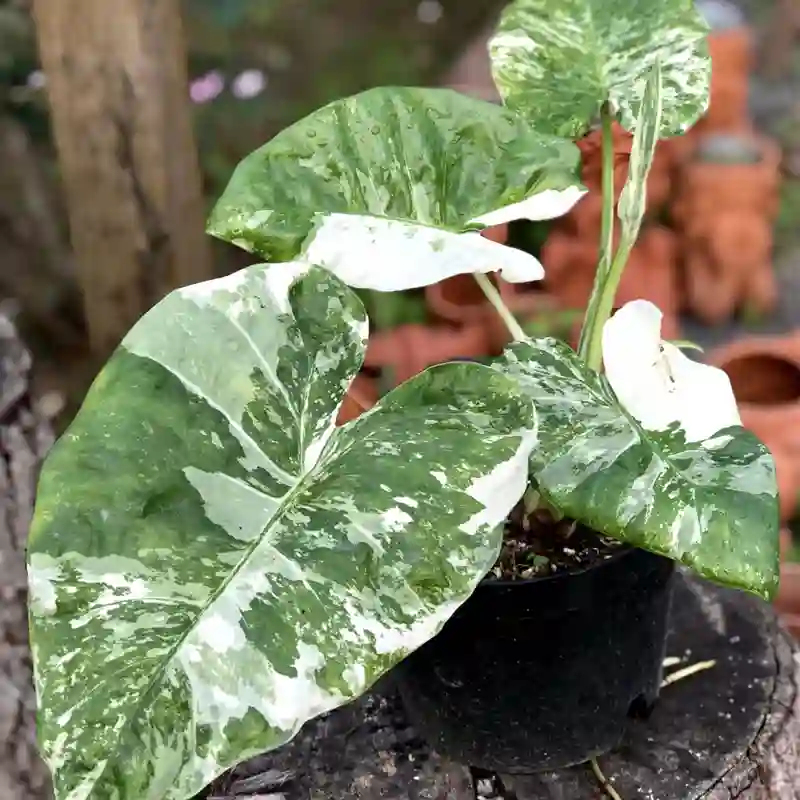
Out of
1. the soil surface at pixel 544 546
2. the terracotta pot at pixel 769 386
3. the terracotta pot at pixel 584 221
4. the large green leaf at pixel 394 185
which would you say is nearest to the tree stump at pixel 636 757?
the soil surface at pixel 544 546

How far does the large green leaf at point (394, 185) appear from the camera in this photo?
57 centimetres

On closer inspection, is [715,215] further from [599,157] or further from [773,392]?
[599,157]

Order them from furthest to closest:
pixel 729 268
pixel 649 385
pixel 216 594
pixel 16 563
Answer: pixel 729 268
pixel 16 563
pixel 649 385
pixel 216 594

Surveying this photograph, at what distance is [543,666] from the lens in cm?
66

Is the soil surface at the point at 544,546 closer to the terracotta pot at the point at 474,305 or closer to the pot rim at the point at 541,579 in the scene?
the pot rim at the point at 541,579

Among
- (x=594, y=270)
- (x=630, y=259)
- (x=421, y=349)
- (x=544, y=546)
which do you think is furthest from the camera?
(x=630, y=259)

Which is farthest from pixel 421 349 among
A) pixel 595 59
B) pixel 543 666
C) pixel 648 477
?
pixel 648 477

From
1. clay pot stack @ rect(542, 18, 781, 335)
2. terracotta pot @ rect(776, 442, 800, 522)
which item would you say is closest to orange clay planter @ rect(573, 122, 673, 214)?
terracotta pot @ rect(776, 442, 800, 522)

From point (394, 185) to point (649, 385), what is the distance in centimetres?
22

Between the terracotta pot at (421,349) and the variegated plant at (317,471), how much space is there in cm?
87

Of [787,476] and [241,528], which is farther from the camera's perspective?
[787,476]

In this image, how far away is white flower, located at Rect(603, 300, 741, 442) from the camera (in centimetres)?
58

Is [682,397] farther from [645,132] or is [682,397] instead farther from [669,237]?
[669,237]

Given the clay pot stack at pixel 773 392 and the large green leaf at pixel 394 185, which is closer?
the large green leaf at pixel 394 185
